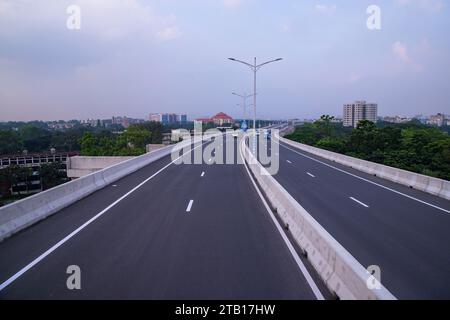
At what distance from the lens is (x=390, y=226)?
11273 millimetres

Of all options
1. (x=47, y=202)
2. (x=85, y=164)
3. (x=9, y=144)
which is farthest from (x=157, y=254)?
(x=9, y=144)

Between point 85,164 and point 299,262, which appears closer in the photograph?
point 299,262

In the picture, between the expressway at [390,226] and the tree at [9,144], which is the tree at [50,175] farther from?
the expressway at [390,226]

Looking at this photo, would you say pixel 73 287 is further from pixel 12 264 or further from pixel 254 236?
pixel 254 236

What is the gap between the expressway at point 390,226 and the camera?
7323 mm

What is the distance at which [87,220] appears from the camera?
11688 mm

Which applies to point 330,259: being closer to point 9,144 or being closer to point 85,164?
point 85,164

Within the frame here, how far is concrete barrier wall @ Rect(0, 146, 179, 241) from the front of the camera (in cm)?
1005

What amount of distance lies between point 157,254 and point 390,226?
279 inches

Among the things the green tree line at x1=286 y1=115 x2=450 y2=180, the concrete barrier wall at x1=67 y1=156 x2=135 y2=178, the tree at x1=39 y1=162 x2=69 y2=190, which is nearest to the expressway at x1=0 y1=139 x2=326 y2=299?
the concrete barrier wall at x1=67 y1=156 x2=135 y2=178

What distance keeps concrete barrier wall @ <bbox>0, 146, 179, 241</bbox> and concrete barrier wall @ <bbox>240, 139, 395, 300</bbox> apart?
753cm

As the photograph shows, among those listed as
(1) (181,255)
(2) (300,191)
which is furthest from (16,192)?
(1) (181,255)
